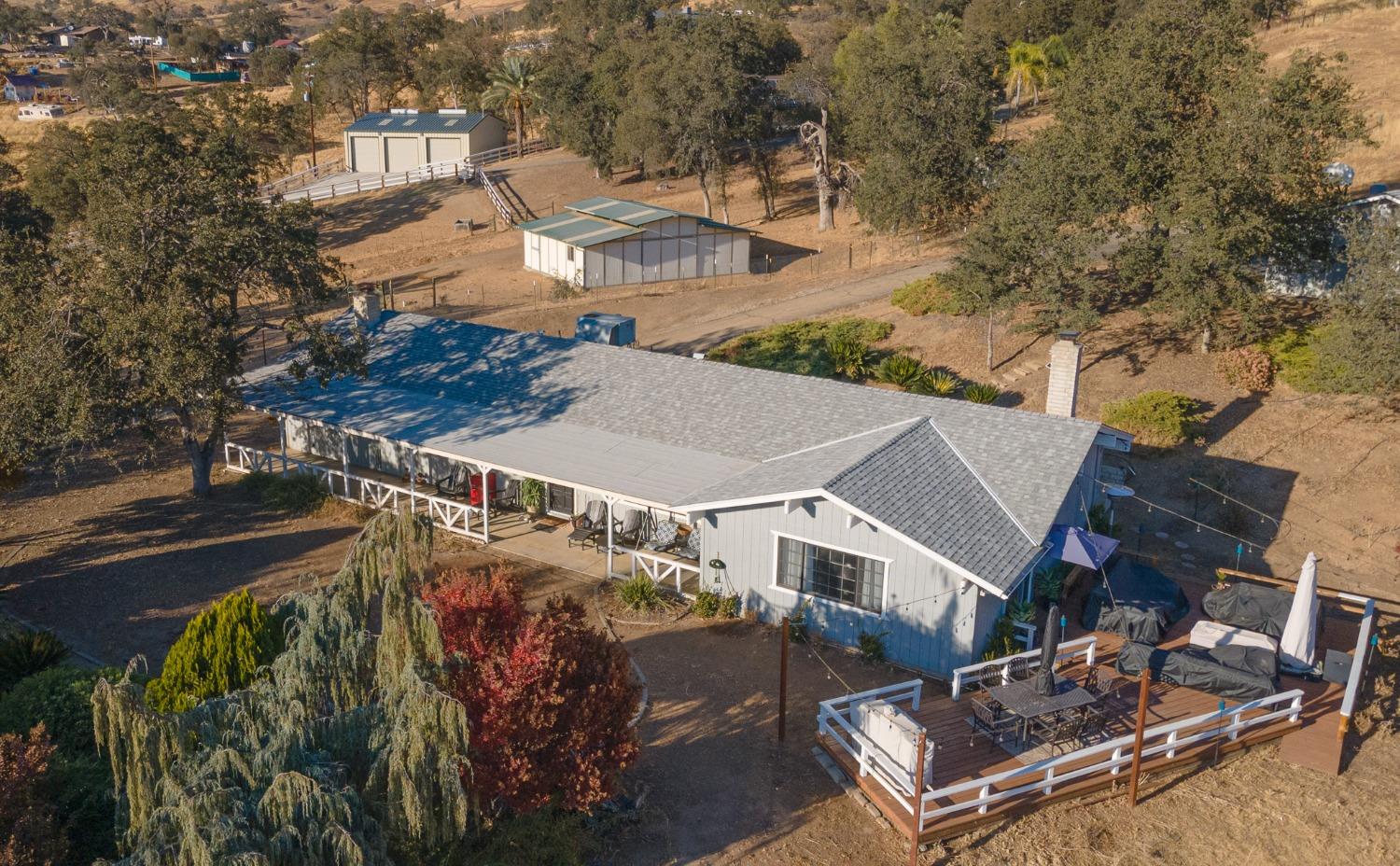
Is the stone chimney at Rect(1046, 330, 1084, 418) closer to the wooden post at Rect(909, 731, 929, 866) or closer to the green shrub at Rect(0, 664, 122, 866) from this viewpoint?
the wooden post at Rect(909, 731, 929, 866)

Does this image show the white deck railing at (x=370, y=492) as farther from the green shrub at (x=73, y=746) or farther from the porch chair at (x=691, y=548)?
the green shrub at (x=73, y=746)

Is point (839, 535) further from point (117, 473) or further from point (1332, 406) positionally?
point (117, 473)

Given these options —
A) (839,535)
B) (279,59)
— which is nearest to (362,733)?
(839,535)

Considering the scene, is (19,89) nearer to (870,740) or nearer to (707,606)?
(707,606)

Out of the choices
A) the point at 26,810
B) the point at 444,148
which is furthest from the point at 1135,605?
the point at 444,148

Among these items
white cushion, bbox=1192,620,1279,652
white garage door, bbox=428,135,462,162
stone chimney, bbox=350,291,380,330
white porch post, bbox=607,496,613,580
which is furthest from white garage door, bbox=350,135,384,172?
white cushion, bbox=1192,620,1279,652
